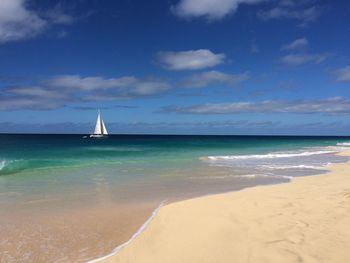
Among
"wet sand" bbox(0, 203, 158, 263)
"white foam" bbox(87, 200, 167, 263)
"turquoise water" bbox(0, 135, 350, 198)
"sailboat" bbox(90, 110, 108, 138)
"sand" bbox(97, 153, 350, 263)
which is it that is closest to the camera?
"sand" bbox(97, 153, 350, 263)

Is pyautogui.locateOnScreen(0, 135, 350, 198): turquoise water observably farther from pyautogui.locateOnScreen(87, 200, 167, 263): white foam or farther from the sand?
the sand

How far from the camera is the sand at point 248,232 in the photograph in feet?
16.1

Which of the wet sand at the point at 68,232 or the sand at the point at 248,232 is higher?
the sand at the point at 248,232

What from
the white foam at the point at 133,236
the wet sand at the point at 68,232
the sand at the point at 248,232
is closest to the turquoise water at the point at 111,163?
the wet sand at the point at 68,232

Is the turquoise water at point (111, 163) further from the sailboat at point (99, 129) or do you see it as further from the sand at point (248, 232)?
the sailboat at point (99, 129)

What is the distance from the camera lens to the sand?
4895 mm

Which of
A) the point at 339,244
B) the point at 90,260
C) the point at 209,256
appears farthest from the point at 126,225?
the point at 339,244

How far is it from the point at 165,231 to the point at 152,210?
209 centimetres

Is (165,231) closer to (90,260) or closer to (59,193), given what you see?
(90,260)

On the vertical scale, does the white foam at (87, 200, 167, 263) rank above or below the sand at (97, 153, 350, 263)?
below

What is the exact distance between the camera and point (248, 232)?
5941mm

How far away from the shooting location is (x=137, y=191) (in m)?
11.3

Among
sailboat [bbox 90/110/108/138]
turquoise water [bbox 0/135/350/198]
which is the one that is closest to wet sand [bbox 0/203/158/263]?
turquoise water [bbox 0/135/350/198]

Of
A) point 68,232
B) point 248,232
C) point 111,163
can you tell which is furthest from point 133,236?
point 111,163
